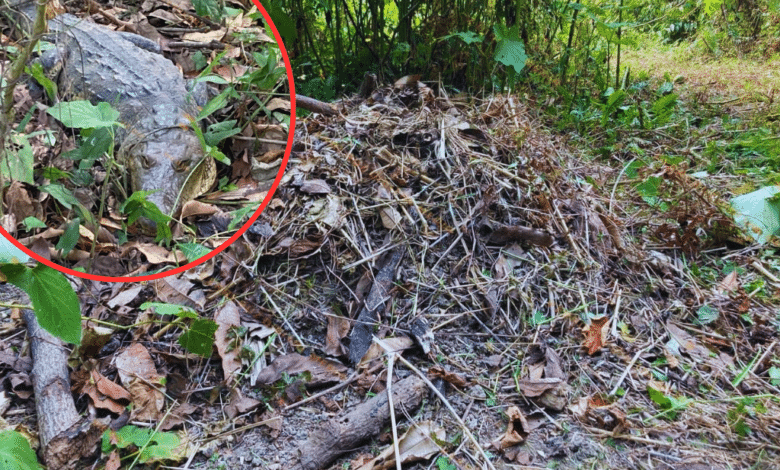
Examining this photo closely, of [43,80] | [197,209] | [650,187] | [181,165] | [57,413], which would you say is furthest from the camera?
[650,187]

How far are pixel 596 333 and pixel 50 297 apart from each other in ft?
5.71

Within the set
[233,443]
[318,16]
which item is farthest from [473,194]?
[318,16]

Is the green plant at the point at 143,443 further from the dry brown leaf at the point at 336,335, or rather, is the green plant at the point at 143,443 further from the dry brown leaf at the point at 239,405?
the dry brown leaf at the point at 336,335

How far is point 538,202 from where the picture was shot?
2406 mm

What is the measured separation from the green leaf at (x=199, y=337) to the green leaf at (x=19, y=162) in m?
0.73

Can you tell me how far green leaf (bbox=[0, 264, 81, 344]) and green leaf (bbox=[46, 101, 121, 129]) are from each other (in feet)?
1.27

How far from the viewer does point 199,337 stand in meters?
1.88

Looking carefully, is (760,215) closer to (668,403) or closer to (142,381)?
(668,403)

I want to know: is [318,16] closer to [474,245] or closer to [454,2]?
[454,2]

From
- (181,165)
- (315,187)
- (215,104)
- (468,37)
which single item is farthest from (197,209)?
(468,37)

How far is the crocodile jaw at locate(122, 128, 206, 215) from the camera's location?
1.33m

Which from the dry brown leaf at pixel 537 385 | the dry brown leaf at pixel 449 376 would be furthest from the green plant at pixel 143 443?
the dry brown leaf at pixel 537 385

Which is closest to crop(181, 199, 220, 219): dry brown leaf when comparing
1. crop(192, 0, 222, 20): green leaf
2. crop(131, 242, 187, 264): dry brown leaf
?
crop(131, 242, 187, 264): dry brown leaf

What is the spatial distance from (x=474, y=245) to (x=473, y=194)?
23 centimetres
